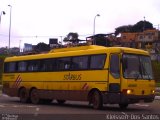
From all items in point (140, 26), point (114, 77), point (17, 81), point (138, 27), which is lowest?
point (17, 81)

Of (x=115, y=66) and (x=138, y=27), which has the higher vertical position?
(x=138, y=27)

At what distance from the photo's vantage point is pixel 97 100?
22156 millimetres

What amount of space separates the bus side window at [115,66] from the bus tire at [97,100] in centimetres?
133

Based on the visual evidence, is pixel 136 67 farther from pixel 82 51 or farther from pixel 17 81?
pixel 17 81

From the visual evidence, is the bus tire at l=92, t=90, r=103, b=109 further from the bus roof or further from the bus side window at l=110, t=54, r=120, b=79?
the bus roof

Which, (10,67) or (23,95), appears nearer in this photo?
(23,95)

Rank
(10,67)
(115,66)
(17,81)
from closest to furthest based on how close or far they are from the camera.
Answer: (115,66), (17,81), (10,67)

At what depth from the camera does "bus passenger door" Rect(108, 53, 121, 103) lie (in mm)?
A: 21172

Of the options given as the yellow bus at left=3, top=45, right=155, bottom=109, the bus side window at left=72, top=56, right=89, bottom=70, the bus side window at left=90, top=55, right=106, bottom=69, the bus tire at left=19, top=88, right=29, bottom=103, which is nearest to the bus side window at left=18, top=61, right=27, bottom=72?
the yellow bus at left=3, top=45, right=155, bottom=109

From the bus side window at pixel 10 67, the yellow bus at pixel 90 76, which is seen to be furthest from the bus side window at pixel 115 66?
the bus side window at pixel 10 67

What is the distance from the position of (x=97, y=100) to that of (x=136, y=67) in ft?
7.93

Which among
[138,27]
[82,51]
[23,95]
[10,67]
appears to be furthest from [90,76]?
[138,27]

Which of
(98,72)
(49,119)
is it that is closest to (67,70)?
(98,72)

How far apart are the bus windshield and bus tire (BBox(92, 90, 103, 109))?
1765 millimetres
